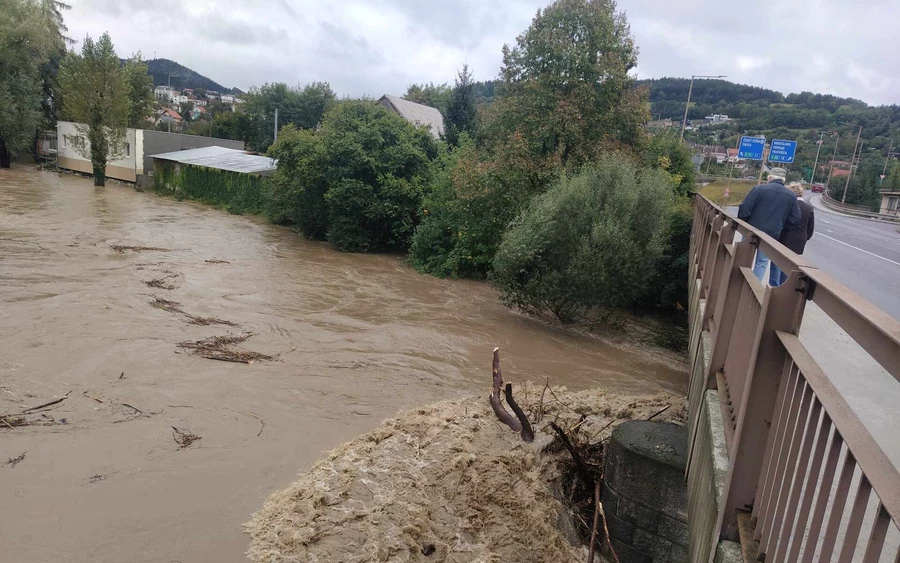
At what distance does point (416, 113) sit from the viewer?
46688 mm

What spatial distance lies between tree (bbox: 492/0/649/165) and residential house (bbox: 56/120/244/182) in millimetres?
35342

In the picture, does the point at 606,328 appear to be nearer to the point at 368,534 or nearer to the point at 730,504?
the point at 368,534

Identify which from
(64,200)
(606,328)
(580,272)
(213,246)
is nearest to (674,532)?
(580,272)

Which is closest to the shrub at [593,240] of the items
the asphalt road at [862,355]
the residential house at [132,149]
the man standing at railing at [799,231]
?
the asphalt road at [862,355]

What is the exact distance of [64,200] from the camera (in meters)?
31.3

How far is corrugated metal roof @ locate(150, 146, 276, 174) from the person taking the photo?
35231 mm

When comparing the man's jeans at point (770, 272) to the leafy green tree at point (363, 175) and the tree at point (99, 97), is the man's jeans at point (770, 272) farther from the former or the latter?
the tree at point (99, 97)

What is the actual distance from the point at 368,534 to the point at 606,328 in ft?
35.6

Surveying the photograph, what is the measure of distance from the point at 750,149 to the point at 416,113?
25.3 meters

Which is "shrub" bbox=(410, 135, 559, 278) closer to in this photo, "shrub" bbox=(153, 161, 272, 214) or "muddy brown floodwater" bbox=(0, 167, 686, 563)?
"muddy brown floodwater" bbox=(0, 167, 686, 563)

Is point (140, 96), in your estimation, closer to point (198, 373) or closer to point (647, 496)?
point (198, 373)

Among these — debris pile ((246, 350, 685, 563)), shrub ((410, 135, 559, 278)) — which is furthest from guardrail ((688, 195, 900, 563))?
shrub ((410, 135, 559, 278))

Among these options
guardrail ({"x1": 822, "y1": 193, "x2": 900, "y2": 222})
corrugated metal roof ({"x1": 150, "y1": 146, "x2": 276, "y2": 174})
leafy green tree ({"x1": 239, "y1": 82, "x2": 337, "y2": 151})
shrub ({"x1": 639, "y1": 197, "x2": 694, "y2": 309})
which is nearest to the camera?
shrub ({"x1": 639, "y1": 197, "x2": 694, "y2": 309})

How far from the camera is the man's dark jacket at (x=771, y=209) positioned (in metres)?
7.57
